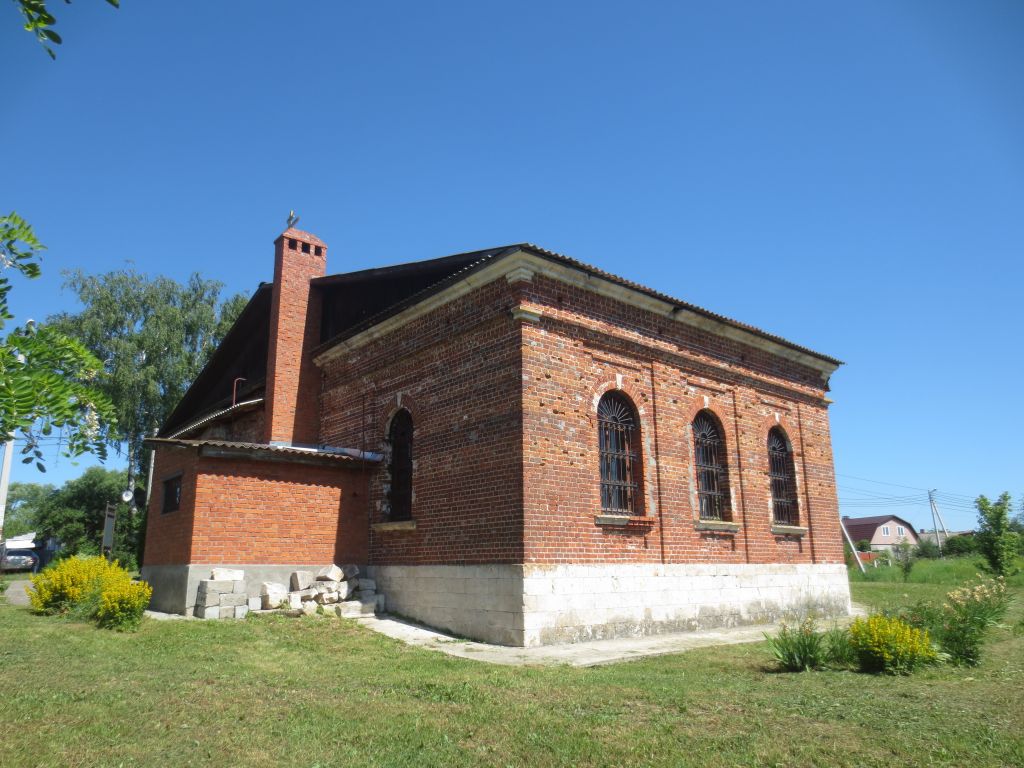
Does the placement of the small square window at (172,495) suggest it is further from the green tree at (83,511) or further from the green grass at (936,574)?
the green grass at (936,574)

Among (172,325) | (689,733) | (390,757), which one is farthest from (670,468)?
(172,325)

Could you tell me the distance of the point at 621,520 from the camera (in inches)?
478

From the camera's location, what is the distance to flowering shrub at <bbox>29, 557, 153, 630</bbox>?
1070cm

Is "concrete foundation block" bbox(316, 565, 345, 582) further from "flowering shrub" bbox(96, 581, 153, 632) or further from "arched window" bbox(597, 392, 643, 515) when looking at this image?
"arched window" bbox(597, 392, 643, 515)

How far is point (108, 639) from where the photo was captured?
9914mm

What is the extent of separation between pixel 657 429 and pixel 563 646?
4.61 meters

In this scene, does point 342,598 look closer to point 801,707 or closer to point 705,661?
point 705,661

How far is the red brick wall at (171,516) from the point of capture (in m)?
12.5

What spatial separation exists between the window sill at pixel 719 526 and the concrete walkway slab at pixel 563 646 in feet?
6.22

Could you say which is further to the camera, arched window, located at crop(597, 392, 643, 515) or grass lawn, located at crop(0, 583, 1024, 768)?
arched window, located at crop(597, 392, 643, 515)

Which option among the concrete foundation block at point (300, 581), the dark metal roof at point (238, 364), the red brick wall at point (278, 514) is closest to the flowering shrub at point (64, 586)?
the red brick wall at point (278, 514)

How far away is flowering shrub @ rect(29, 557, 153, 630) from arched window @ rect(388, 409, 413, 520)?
14.6 feet

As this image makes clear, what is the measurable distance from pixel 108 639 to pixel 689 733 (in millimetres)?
8293

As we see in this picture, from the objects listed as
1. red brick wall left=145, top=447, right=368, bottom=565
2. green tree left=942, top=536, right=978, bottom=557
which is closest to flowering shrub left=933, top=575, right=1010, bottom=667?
red brick wall left=145, top=447, right=368, bottom=565
